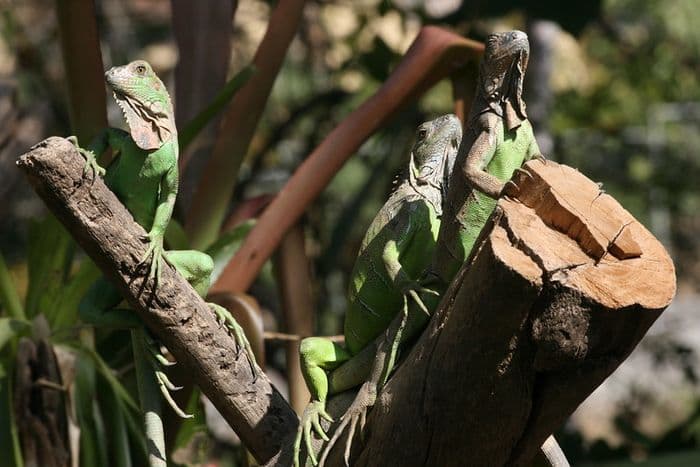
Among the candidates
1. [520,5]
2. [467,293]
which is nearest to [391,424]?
[467,293]

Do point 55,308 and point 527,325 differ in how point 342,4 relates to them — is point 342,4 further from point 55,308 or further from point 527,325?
point 527,325

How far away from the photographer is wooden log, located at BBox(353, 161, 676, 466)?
4.34 ft

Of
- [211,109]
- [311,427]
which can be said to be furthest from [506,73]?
[211,109]

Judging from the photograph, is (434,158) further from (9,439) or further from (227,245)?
(9,439)

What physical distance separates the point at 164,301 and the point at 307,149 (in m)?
2.61

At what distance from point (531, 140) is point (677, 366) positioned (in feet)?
9.42

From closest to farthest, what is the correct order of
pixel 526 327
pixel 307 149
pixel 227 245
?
1. pixel 526 327
2. pixel 227 245
3. pixel 307 149

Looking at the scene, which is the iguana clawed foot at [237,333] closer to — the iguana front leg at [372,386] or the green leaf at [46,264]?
→ the iguana front leg at [372,386]

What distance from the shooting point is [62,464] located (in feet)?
7.43

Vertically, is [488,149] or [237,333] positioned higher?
[488,149]

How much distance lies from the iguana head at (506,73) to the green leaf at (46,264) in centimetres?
117

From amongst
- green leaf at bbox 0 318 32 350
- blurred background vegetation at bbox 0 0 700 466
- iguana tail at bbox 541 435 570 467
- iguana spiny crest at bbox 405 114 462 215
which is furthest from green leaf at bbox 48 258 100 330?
iguana tail at bbox 541 435 570 467

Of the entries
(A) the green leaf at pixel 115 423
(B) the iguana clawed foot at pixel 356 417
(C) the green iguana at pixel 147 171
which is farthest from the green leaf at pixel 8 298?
(B) the iguana clawed foot at pixel 356 417

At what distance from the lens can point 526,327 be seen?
1349mm
